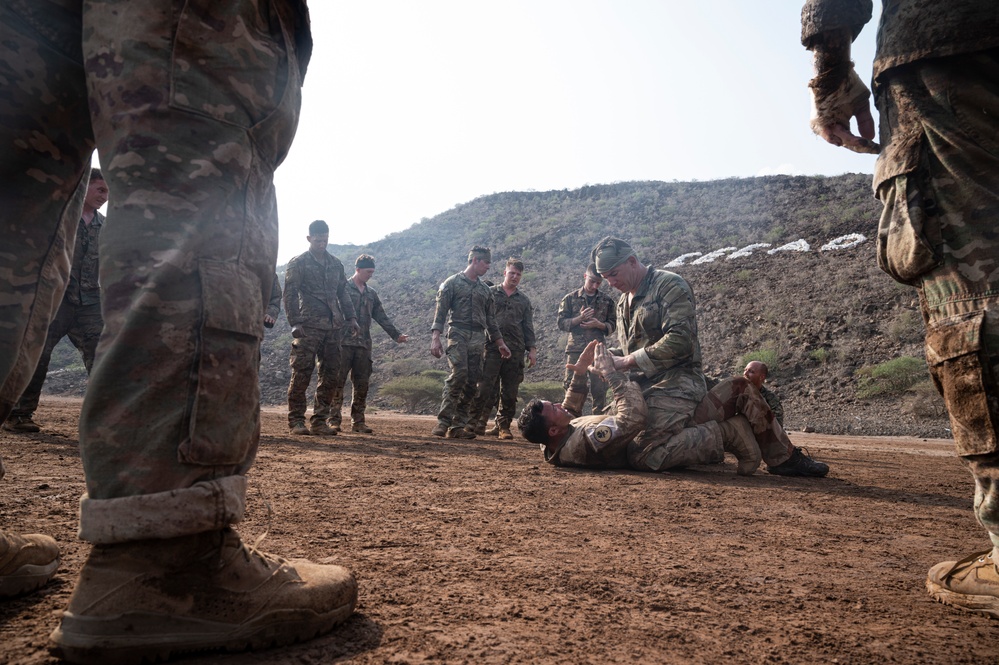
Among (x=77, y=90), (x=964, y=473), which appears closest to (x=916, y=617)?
(x=77, y=90)

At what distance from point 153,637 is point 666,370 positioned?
13.9 feet

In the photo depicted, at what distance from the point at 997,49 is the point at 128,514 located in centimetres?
232

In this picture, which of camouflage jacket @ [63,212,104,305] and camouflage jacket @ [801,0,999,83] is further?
camouflage jacket @ [63,212,104,305]

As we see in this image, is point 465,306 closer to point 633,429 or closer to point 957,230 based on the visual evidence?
point 633,429

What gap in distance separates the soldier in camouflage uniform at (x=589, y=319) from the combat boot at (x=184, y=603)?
7.73 m

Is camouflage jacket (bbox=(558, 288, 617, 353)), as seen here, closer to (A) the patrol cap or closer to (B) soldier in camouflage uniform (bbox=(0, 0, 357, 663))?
(A) the patrol cap

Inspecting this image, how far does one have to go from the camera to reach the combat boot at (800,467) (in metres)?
4.82

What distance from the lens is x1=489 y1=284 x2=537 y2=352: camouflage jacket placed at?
9797mm

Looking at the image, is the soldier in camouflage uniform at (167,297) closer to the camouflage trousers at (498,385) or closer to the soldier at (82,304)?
the soldier at (82,304)

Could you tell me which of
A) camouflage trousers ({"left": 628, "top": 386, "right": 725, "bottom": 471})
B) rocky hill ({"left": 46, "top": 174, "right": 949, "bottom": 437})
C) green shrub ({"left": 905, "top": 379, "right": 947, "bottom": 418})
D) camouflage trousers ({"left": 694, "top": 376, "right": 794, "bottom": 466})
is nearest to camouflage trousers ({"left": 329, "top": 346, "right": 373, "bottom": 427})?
camouflage trousers ({"left": 628, "top": 386, "right": 725, "bottom": 471})

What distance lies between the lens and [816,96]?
222cm

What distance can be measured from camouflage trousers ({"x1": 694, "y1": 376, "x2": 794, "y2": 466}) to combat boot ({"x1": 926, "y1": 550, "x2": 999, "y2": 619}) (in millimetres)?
3109

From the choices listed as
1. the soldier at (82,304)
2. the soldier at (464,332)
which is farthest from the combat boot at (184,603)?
the soldier at (464,332)

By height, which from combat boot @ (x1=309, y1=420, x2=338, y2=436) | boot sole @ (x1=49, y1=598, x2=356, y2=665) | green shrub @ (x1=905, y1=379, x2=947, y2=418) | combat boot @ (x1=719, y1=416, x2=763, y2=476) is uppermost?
green shrub @ (x1=905, y1=379, x2=947, y2=418)
